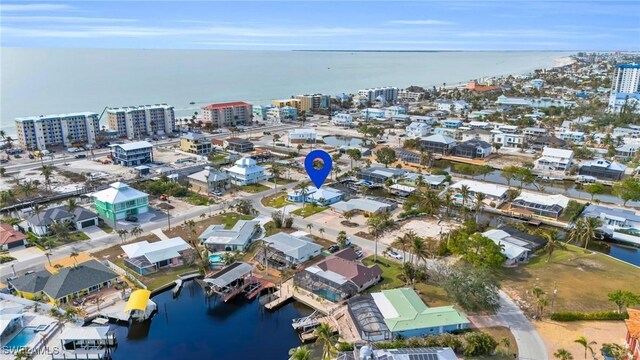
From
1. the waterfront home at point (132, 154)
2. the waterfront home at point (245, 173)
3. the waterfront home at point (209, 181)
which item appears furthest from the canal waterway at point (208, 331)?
the waterfront home at point (132, 154)

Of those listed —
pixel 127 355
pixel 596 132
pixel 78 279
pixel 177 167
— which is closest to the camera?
pixel 127 355

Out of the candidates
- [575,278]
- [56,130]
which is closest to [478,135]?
[575,278]

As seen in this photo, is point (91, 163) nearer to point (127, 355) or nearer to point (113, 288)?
point (113, 288)

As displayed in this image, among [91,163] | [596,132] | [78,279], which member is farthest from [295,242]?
[596,132]

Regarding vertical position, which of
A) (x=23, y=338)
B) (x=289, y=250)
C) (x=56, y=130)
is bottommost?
(x=23, y=338)

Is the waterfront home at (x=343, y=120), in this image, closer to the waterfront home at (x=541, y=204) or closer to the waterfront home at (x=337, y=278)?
the waterfront home at (x=541, y=204)

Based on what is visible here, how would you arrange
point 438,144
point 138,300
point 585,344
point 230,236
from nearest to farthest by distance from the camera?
1. point 585,344
2. point 138,300
3. point 230,236
4. point 438,144

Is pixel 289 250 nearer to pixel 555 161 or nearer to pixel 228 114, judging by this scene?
pixel 555 161

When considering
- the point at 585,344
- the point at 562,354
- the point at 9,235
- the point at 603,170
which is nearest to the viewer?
the point at 562,354
